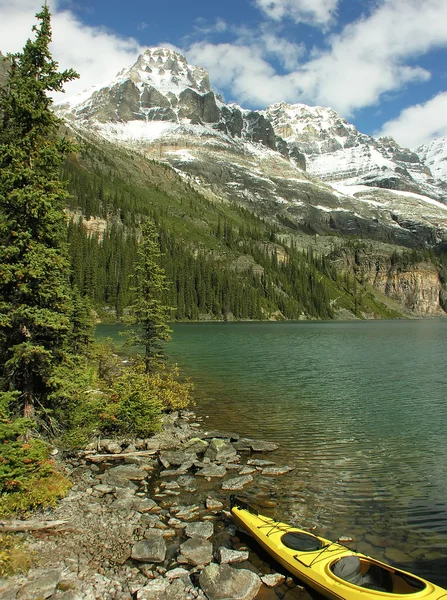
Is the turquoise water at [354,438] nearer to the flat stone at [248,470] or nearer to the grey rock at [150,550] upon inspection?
the flat stone at [248,470]

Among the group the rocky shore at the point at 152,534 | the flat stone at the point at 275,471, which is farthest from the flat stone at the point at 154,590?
the flat stone at the point at 275,471

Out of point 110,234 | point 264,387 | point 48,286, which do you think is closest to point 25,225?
point 48,286

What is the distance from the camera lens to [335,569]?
30.8ft

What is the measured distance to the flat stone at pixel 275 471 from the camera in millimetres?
16438

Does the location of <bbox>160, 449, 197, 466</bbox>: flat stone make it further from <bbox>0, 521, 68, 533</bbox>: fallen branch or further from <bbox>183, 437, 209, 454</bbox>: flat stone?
<bbox>0, 521, 68, 533</bbox>: fallen branch

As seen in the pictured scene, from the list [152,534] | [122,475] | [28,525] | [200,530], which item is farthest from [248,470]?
[28,525]

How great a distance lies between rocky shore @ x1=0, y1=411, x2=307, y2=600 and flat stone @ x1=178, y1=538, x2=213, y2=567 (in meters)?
0.03

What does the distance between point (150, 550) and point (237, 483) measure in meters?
5.55

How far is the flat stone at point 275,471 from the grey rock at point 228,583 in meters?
7.05

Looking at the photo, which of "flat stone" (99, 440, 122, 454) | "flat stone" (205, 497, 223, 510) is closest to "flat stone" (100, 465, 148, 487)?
"flat stone" (99, 440, 122, 454)

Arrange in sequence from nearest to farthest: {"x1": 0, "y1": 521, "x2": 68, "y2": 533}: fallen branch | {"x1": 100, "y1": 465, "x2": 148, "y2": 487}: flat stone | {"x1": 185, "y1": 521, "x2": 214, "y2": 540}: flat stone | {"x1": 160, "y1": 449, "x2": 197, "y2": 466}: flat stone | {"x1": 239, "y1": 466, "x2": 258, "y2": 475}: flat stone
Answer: {"x1": 0, "y1": 521, "x2": 68, "y2": 533}: fallen branch, {"x1": 185, "y1": 521, "x2": 214, "y2": 540}: flat stone, {"x1": 100, "y1": 465, "x2": 148, "y2": 487}: flat stone, {"x1": 239, "y1": 466, "x2": 258, "y2": 475}: flat stone, {"x1": 160, "y1": 449, "x2": 197, "y2": 466}: flat stone

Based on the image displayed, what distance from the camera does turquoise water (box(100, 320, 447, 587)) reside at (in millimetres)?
12531

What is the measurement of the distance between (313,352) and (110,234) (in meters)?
139

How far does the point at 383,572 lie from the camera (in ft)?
30.0
